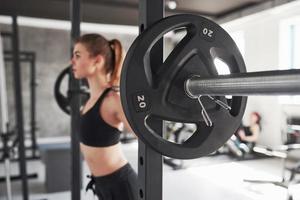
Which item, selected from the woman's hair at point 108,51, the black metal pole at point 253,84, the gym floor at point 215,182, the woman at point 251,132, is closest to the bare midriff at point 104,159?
the woman's hair at point 108,51

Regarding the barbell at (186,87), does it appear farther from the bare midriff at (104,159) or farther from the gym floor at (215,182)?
the gym floor at (215,182)

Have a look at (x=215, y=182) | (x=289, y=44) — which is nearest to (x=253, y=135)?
(x=215, y=182)

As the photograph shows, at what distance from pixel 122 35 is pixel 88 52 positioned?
5624mm

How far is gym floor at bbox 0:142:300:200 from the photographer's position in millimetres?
3185

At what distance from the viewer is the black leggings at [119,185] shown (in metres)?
1.42

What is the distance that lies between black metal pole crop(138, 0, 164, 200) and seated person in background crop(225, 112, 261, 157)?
7.64 ft

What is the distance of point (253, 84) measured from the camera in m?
0.42

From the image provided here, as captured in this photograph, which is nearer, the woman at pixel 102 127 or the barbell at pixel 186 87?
the barbell at pixel 186 87

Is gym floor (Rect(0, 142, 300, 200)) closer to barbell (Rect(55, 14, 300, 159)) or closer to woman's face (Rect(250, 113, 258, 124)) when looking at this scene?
woman's face (Rect(250, 113, 258, 124))

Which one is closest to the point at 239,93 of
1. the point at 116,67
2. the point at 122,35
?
the point at 116,67

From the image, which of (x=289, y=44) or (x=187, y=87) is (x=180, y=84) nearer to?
(x=187, y=87)

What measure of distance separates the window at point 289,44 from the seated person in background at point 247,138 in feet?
4.12

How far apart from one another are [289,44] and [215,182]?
2636 millimetres

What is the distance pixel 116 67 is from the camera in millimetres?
1546
